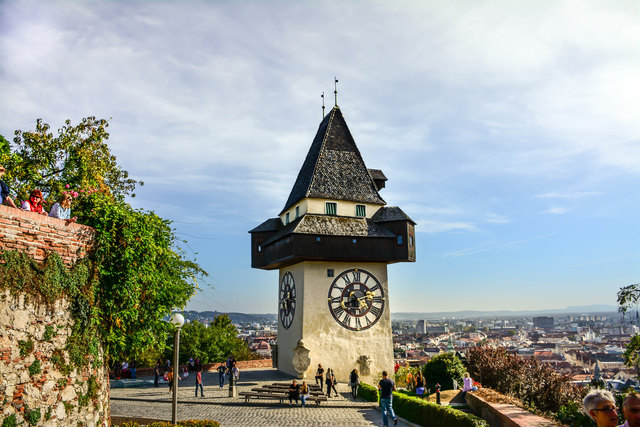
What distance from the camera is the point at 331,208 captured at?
26562mm

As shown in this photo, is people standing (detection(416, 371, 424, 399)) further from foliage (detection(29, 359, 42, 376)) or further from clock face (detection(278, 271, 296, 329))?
foliage (detection(29, 359, 42, 376))

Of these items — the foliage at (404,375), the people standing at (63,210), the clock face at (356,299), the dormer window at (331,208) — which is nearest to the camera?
the people standing at (63,210)

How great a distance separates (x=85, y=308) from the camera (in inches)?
416

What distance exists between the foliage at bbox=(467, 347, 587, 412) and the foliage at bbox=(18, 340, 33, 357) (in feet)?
42.7

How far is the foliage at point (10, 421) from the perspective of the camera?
839 cm

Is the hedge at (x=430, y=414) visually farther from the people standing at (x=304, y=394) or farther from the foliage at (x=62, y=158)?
the foliage at (x=62, y=158)

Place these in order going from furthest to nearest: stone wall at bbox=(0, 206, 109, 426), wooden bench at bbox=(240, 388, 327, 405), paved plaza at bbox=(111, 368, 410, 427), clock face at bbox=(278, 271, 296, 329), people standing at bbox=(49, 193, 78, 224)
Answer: clock face at bbox=(278, 271, 296, 329), wooden bench at bbox=(240, 388, 327, 405), paved plaza at bbox=(111, 368, 410, 427), people standing at bbox=(49, 193, 78, 224), stone wall at bbox=(0, 206, 109, 426)

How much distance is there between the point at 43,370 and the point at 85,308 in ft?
5.06

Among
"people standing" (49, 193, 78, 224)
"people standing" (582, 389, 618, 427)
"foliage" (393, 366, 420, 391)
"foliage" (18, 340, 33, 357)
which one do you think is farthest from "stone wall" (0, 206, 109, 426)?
"foliage" (393, 366, 420, 391)

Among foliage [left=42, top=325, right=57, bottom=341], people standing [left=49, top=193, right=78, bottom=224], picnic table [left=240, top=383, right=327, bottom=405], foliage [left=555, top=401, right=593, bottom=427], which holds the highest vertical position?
people standing [left=49, top=193, right=78, bottom=224]

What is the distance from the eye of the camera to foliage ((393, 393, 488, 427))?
12.5 meters

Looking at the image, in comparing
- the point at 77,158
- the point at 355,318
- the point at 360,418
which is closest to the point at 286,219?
the point at 355,318

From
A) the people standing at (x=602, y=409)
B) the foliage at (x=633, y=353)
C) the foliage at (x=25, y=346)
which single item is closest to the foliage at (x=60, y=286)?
the foliage at (x=25, y=346)

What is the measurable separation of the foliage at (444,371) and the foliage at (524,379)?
93cm
